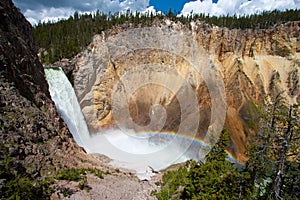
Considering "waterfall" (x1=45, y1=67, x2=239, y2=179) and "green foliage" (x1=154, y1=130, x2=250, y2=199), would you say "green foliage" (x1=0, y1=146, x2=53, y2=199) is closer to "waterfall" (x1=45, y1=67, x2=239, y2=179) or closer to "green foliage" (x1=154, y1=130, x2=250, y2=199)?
"green foliage" (x1=154, y1=130, x2=250, y2=199)

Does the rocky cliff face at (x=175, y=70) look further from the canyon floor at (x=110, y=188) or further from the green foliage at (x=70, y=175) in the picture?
the green foliage at (x=70, y=175)

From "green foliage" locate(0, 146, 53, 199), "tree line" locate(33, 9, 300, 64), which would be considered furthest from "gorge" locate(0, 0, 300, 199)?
"tree line" locate(33, 9, 300, 64)

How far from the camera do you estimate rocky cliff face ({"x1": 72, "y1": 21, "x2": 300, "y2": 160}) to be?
2467cm

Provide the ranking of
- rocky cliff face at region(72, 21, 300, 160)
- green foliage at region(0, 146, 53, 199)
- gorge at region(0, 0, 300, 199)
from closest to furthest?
green foliage at region(0, 146, 53, 199) < gorge at region(0, 0, 300, 199) < rocky cliff face at region(72, 21, 300, 160)

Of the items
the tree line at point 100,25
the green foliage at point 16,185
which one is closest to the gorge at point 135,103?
the green foliage at point 16,185

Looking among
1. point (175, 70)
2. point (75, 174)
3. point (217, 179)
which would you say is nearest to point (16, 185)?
point (75, 174)

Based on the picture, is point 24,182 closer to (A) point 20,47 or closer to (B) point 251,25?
(A) point 20,47

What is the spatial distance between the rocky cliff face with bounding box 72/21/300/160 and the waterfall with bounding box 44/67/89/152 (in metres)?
2.57

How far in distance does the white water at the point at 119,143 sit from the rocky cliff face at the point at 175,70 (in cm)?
178

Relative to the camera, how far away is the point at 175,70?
86.8ft

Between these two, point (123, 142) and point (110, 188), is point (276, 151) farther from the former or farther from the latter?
point (123, 142)

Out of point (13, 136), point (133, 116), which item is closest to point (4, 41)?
point (13, 136)

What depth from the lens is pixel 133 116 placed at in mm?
25219

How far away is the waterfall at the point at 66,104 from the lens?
1998cm
